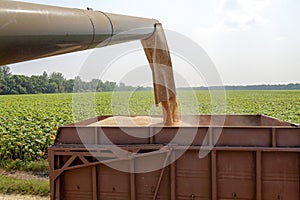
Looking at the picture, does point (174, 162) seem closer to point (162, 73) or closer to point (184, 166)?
point (184, 166)

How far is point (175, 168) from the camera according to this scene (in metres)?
3.49

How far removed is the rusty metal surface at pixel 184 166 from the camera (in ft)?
11.0

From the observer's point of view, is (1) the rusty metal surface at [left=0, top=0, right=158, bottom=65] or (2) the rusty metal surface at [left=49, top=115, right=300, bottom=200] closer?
(1) the rusty metal surface at [left=0, top=0, right=158, bottom=65]

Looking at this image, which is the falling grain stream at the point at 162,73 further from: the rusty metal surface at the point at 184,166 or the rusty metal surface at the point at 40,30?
the rusty metal surface at the point at 40,30

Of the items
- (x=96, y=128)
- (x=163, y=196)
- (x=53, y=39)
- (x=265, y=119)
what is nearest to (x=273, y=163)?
(x=163, y=196)

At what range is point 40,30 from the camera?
1396 millimetres

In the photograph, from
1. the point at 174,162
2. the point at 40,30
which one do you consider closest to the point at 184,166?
the point at 174,162

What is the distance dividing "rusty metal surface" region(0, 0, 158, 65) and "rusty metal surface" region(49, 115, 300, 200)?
1706 mm

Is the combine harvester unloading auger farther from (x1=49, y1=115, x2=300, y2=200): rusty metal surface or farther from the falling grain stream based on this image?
the falling grain stream

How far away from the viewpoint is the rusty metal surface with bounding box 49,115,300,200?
11.0ft

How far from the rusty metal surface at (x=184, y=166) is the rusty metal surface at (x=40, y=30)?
1706 millimetres

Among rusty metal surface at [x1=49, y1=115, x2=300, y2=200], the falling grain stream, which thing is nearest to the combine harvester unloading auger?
rusty metal surface at [x1=49, y1=115, x2=300, y2=200]

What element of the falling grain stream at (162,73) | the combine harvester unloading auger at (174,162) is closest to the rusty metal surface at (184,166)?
the combine harvester unloading auger at (174,162)

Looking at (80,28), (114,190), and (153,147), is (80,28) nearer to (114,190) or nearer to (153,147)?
(153,147)
